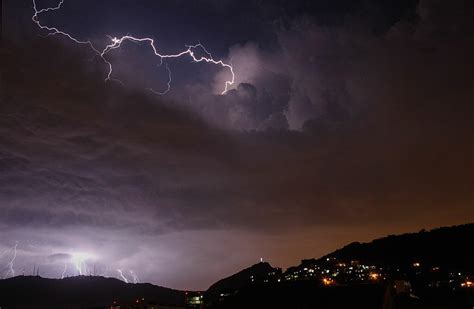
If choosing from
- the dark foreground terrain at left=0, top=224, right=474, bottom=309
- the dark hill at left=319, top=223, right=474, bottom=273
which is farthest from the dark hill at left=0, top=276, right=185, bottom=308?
the dark hill at left=319, top=223, right=474, bottom=273

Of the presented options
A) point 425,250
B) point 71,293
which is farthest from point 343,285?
point 71,293

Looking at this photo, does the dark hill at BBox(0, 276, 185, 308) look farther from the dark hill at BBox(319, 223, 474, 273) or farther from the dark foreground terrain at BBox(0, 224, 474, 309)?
the dark hill at BBox(319, 223, 474, 273)

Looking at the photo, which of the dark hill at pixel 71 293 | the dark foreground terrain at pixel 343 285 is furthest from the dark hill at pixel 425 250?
the dark hill at pixel 71 293

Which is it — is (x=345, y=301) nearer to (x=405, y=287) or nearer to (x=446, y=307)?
(x=446, y=307)

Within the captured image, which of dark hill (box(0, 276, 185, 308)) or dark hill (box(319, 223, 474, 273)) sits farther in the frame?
dark hill (box(0, 276, 185, 308))

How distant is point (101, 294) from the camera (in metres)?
168

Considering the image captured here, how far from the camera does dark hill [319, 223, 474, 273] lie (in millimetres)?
75894

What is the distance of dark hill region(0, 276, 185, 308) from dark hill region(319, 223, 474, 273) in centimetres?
6526

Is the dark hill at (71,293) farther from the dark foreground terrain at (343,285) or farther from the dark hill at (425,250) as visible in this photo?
the dark hill at (425,250)

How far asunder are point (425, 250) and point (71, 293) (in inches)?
4935

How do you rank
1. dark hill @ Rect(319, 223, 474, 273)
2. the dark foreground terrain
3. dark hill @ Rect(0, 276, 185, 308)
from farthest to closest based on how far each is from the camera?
1. dark hill @ Rect(0, 276, 185, 308)
2. dark hill @ Rect(319, 223, 474, 273)
3. the dark foreground terrain

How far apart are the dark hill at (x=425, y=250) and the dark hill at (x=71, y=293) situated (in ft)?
214

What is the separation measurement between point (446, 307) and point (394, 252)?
73.5 metres

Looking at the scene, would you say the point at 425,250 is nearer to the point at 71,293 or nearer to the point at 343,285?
the point at 343,285
